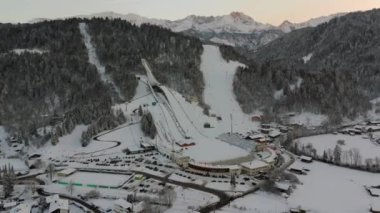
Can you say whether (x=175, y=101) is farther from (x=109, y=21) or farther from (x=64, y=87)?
(x=109, y=21)

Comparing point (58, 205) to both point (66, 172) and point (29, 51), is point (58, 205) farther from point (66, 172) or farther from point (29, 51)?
point (29, 51)

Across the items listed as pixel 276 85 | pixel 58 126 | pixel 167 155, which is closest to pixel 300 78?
pixel 276 85

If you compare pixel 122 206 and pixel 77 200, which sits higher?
pixel 122 206

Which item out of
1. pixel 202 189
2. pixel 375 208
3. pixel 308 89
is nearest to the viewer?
pixel 375 208

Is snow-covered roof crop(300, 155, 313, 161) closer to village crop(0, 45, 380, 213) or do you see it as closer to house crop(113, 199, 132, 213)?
village crop(0, 45, 380, 213)

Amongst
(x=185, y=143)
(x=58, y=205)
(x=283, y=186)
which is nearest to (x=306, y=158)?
(x=283, y=186)

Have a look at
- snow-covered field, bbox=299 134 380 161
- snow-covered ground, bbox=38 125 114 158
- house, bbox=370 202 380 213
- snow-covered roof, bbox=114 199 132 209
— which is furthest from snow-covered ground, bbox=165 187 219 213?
snow-covered field, bbox=299 134 380 161

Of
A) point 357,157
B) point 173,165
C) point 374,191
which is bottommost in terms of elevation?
point 374,191
